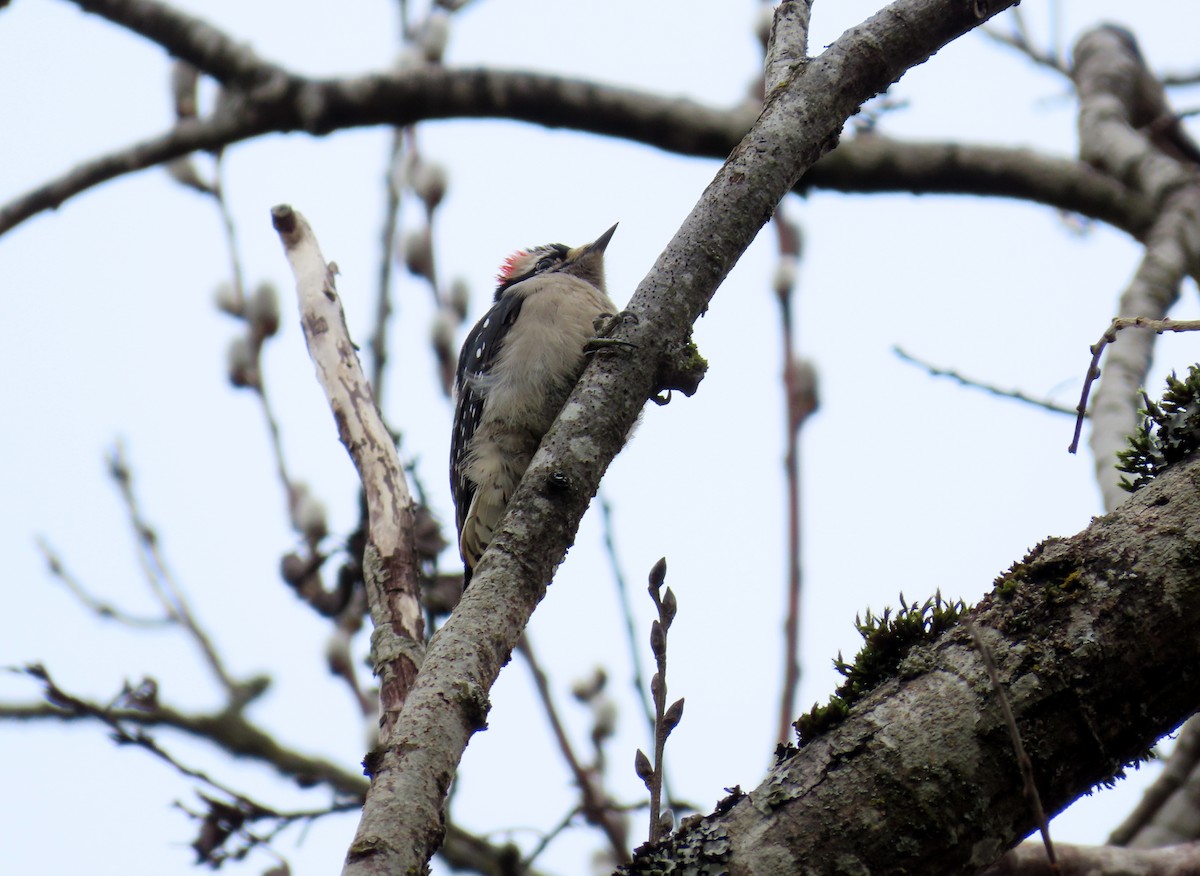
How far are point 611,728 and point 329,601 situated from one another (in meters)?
1.32

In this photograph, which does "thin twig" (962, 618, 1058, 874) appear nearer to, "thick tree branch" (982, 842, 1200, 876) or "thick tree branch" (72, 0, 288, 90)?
"thick tree branch" (982, 842, 1200, 876)

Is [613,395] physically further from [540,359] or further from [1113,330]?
[540,359]

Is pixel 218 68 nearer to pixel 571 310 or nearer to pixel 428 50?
pixel 428 50

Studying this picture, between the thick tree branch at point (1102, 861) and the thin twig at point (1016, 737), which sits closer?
the thin twig at point (1016, 737)

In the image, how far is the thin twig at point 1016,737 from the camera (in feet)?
4.71

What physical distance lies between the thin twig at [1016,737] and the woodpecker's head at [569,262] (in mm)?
4072

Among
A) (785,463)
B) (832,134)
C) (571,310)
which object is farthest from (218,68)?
(832,134)

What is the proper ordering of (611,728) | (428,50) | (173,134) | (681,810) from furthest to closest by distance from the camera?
(428,50), (173,134), (611,728), (681,810)

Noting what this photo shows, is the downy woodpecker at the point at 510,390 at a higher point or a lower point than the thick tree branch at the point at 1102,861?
higher

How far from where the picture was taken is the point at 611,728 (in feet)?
15.0

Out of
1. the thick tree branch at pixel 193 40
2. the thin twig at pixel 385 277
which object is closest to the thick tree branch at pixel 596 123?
the thick tree branch at pixel 193 40

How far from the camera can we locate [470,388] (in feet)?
15.0

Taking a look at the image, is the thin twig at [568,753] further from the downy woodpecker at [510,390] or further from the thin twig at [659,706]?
the thin twig at [659,706]

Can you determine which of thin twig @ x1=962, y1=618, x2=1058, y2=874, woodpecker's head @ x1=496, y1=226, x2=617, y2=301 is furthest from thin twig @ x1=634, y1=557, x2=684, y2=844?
woodpecker's head @ x1=496, y1=226, x2=617, y2=301
